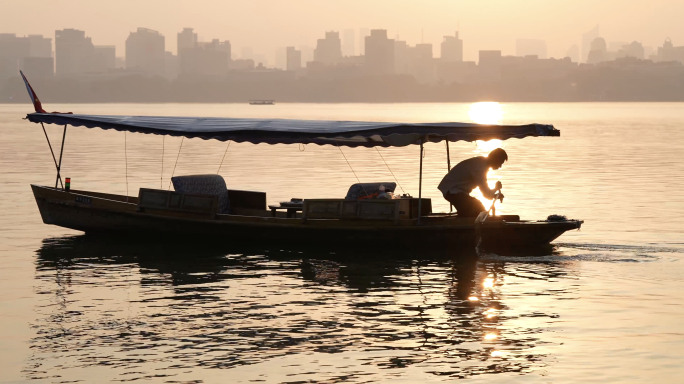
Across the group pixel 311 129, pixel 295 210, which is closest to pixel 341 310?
pixel 311 129

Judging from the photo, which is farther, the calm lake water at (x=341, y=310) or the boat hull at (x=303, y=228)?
the boat hull at (x=303, y=228)

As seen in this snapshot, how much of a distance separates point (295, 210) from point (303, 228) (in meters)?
1.36

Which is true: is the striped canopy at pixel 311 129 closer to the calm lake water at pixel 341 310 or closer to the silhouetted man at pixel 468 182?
the silhouetted man at pixel 468 182

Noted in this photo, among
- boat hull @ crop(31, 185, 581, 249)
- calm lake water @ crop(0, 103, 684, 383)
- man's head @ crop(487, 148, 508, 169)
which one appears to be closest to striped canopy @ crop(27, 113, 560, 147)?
man's head @ crop(487, 148, 508, 169)

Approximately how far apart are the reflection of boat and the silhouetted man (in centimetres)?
36

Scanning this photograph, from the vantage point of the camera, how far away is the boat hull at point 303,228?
22016mm

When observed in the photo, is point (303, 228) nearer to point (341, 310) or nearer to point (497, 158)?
point (497, 158)

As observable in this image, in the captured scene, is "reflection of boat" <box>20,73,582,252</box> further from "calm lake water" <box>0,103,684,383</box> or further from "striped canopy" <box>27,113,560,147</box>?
"calm lake water" <box>0,103,684,383</box>

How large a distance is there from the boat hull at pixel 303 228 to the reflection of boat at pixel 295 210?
0.06 feet

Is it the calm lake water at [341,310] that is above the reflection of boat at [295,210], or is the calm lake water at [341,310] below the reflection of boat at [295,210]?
below

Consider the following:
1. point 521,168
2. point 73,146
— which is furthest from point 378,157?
point 73,146

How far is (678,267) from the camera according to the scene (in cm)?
2112

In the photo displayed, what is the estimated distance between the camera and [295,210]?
78.4 ft

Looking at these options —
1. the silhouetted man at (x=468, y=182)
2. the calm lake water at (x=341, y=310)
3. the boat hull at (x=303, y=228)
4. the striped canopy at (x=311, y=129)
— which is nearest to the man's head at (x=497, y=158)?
the silhouetted man at (x=468, y=182)
